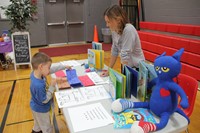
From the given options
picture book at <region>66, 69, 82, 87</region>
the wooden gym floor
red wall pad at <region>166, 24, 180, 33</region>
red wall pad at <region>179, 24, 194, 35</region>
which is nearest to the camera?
picture book at <region>66, 69, 82, 87</region>

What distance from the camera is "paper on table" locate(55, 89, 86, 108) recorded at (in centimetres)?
139

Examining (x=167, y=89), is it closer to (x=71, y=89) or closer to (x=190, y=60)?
(x=71, y=89)

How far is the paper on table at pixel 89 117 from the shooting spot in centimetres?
112

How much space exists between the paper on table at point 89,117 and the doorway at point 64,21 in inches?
251

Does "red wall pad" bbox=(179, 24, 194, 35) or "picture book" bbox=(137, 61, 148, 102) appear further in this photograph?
"red wall pad" bbox=(179, 24, 194, 35)

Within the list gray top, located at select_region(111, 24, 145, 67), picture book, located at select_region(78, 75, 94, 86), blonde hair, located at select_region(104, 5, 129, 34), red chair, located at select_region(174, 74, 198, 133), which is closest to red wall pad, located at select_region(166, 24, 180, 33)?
gray top, located at select_region(111, 24, 145, 67)

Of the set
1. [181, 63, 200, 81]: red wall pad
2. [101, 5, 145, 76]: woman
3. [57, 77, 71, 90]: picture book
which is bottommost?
[181, 63, 200, 81]: red wall pad

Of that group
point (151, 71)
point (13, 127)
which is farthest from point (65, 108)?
point (13, 127)

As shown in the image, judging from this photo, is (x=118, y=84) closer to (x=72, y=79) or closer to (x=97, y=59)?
(x=72, y=79)

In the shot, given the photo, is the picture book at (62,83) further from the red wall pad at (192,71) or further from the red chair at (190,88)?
the red wall pad at (192,71)

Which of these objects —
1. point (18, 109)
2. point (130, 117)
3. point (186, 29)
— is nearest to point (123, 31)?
point (130, 117)

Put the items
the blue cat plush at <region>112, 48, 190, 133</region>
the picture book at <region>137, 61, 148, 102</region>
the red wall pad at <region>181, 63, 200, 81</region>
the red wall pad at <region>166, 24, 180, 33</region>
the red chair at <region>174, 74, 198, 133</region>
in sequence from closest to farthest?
the blue cat plush at <region>112, 48, 190, 133</region>, the picture book at <region>137, 61, 148, 102</region>, the red chair at <region>174, 74, 198, 133</region>, the red wall pad at <region>181, 63, 200, 81</region>, the red wall pad at <region>166, 24, 180, 33</region>

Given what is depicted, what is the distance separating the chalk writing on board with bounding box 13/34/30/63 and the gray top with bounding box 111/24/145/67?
310 centimetres

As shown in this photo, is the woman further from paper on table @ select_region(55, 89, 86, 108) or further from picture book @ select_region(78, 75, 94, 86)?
paper on table @ select_region(55, 89, 86, 108)
